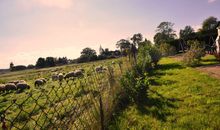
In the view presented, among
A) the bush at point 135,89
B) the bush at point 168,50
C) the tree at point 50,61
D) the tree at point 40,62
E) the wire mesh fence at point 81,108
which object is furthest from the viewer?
the tree at point 50,61

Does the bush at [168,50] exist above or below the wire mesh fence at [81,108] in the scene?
above

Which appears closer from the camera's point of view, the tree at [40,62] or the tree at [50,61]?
the tree at [40,62]

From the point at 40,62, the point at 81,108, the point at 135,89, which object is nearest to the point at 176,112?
the point at 135,89

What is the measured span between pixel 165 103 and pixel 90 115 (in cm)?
345

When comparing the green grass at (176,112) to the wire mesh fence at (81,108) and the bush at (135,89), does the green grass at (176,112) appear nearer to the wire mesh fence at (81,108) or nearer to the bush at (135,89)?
the bush at (135,89)

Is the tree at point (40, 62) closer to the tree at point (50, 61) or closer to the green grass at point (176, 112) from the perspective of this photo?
the tree at point (50, 61)

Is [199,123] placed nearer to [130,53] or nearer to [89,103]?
[89,103]

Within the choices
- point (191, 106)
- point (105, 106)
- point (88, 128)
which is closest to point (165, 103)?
point (191, 106)

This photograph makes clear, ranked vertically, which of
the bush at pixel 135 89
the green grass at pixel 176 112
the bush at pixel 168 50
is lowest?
the green grass at pixel 176 112

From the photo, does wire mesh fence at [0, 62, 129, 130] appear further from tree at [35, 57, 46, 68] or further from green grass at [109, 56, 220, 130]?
tree at [35, 57, 46, 68]

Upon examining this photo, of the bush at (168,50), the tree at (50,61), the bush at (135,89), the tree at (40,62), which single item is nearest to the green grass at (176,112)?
the bush at (135,89)

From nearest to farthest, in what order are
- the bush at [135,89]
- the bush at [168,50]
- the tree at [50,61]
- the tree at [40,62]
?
1. the bush at [135,89]
2. the bush at [168,50]
3. the tree at [40,62]
4. the tree at [50,61]

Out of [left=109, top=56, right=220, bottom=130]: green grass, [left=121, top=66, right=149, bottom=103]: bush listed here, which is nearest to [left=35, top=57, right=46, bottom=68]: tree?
[left=121, top=66, right=149, bottom=103]: bush

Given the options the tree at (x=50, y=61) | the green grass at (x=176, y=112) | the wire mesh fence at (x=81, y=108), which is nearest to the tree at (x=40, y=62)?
the tree at (x=50, y=61)
